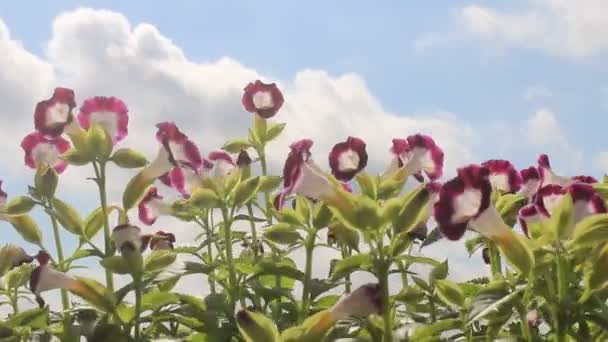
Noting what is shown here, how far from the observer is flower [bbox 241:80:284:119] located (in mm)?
3668

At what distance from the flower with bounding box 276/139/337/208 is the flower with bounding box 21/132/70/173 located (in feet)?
3.69

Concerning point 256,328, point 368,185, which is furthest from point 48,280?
point 368,185

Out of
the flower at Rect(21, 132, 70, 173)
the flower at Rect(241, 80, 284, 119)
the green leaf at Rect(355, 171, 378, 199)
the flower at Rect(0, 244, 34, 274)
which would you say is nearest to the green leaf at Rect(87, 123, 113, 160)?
the flower at Rect(21, 132, 70, 173)

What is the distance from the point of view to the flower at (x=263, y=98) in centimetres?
367

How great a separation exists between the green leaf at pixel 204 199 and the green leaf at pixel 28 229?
0.65 metres

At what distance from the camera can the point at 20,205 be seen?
9.73 feet

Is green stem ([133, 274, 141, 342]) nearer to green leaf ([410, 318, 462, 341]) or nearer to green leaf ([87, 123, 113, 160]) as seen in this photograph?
green leaf ([87, 123, 113, 160])

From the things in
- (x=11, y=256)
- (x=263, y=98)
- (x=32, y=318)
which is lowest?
(x=32, y=318)

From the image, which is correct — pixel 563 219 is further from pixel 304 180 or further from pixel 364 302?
pixel 304 180

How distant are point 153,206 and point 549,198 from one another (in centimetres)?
140

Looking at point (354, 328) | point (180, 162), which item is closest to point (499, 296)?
point (354, 328)

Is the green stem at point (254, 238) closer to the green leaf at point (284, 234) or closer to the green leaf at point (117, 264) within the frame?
the green leaf at point (284, 234)

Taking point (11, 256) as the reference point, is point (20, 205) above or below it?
above

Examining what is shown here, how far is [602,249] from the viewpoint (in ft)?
7.00
